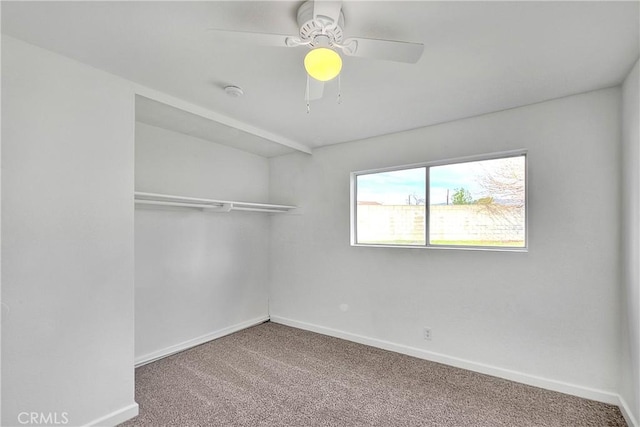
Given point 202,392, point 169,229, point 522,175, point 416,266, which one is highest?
point 522,175

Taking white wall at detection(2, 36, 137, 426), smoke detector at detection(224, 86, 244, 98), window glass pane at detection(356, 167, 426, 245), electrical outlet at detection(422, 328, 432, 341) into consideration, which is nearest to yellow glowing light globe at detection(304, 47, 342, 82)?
smoke detector at detection(224, 86, 244, 98)

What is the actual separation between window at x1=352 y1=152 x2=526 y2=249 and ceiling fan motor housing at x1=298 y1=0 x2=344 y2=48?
203cm

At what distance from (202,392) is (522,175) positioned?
3266 millimetres

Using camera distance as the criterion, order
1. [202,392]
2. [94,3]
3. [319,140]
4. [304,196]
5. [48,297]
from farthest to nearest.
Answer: [304,196], [319,140], [202,392], [48,297], [94,3]

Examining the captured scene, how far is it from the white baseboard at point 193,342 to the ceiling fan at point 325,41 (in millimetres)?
2937

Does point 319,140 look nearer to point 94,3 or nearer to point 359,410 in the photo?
point 94,3

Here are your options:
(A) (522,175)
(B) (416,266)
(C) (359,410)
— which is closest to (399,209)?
(B) (416,266)

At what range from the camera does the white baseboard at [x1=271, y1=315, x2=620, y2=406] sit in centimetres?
225

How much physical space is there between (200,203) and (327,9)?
7.85ft

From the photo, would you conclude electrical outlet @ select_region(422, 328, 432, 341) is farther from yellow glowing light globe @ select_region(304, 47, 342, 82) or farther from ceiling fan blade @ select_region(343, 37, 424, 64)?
yellow glowing light globe @ select_region(304, 47, 342, 82)

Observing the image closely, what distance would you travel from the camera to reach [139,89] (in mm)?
2225

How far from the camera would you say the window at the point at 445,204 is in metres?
2.70

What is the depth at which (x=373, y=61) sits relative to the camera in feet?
6.28

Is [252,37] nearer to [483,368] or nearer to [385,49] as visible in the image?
[385,49]
